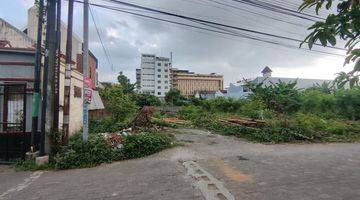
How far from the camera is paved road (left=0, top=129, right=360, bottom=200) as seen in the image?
7663mm

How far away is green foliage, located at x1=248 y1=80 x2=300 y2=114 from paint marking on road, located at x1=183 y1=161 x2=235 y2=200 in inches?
841

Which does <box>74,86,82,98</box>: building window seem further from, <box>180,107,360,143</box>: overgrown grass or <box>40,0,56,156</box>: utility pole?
<box>180,107,360,143</box>: overgrown grass

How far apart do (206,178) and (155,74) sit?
94612 millimetres

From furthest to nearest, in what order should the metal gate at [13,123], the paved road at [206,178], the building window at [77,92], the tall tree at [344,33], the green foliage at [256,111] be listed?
the green foliage at [256,111] → the building window at [77,92] → the metal gate at [13,123] → the paved road at [206,178] → the tall tree at [344,33]

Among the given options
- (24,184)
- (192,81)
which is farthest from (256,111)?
(192,81)

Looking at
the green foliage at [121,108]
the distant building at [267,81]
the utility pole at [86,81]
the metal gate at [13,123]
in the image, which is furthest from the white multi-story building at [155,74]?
the utility pole at [86,81]

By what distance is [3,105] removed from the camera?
43.3 feet

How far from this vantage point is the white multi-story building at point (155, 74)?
104 metres

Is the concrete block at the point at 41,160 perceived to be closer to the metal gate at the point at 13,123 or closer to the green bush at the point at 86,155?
the green bush at the point at 86,155

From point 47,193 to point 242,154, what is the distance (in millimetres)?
6941

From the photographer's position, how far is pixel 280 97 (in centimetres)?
3062

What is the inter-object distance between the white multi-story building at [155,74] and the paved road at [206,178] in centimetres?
9076

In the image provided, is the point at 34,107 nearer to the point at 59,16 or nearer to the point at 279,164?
the point at 59,16

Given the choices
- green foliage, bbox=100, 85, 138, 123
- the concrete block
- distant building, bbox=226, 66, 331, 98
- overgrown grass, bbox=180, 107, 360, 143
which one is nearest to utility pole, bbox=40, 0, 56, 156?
the concrete block
